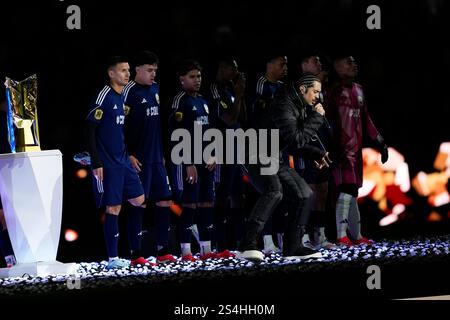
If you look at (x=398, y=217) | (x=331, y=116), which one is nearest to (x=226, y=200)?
(x=331, y=116)

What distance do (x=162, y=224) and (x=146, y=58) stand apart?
4.40 feet

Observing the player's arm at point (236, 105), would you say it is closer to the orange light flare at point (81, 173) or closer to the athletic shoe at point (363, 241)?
the orange light flare at point (81, 173)

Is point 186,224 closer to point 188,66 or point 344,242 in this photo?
point 188,66

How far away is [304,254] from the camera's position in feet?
36.7

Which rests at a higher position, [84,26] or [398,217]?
[84,26]

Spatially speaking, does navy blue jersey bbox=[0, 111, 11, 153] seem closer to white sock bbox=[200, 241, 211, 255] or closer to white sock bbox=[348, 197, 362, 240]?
white sock bbox=[200, 241, 211, 255]

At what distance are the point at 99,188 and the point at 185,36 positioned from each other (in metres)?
1.97

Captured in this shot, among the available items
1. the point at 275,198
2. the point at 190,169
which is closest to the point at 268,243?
Result: the point at 190,169

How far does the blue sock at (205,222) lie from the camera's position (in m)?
11.8

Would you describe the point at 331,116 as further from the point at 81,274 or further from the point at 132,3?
the point at 81,274

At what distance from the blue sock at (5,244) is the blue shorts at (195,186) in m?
1.40

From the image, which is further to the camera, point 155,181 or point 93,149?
point 155,181
